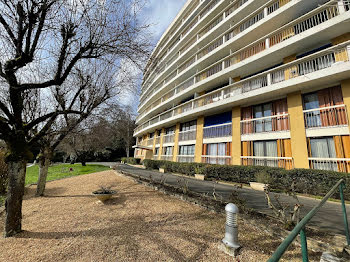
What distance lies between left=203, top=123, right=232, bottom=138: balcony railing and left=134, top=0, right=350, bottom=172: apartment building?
0.10 metres

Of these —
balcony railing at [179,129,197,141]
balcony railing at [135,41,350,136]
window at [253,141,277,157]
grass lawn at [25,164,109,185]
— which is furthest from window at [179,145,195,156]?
grass lawn at [25,164,109,185]

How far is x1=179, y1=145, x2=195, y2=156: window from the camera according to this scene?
17719 millimetres

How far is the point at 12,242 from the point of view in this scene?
3754mm

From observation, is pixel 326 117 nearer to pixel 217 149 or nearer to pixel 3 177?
pixel 217 149

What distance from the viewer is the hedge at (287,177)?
23.9 feet

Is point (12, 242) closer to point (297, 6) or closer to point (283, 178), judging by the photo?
point (283, 178)

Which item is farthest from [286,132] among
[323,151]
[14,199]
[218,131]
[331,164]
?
[14,199]

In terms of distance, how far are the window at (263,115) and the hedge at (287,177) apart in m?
3.36

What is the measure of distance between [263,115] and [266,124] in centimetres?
83

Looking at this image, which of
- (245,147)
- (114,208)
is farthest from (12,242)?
(245,147)

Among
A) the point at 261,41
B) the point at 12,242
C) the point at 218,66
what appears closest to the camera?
the point at 12,242

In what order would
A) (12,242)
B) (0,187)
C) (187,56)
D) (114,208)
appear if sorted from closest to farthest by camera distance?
(12,242) < (114,208) < (0,187) < (187,56)

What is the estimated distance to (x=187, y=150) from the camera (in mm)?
18391

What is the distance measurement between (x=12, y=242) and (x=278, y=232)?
6476 mm
